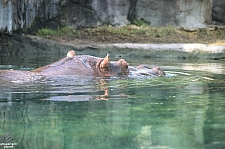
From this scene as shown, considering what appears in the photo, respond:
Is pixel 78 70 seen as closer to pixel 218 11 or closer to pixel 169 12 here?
pixel 169 12

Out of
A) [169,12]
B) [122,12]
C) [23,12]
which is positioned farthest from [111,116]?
[169,12]

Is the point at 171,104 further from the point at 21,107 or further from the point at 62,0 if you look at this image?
the point at 62,0

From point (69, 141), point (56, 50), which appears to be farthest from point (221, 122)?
point (56, 50)

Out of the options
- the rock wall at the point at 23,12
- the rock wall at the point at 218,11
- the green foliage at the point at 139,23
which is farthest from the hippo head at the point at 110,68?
the rock wall at the point at 218,11

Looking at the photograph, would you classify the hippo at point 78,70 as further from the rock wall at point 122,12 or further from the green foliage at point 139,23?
the green foliage at point 139,23

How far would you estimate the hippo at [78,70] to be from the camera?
432 centimetres

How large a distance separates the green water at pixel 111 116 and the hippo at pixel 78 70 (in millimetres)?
318

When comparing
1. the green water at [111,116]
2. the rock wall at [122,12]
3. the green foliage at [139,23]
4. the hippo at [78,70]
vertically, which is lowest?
the green water at [111,116]

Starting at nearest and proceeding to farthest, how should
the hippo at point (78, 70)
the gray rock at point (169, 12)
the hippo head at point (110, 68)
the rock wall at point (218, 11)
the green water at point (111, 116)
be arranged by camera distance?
the green water at point (111, 116)
the hippo at point (78, 70)
the hippo head at point (110, 68)
the gray rock at point (169, 12)
the rock wall at point (218, 11)

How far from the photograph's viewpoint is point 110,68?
4.95 metres

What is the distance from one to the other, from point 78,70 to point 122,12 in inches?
390

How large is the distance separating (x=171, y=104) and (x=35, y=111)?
935 millimetres

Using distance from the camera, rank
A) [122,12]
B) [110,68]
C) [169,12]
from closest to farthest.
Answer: [110,68] < [122,12] < [169,12]

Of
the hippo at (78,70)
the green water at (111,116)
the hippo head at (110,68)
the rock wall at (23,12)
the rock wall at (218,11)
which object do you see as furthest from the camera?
the rock wall at (218,11)
